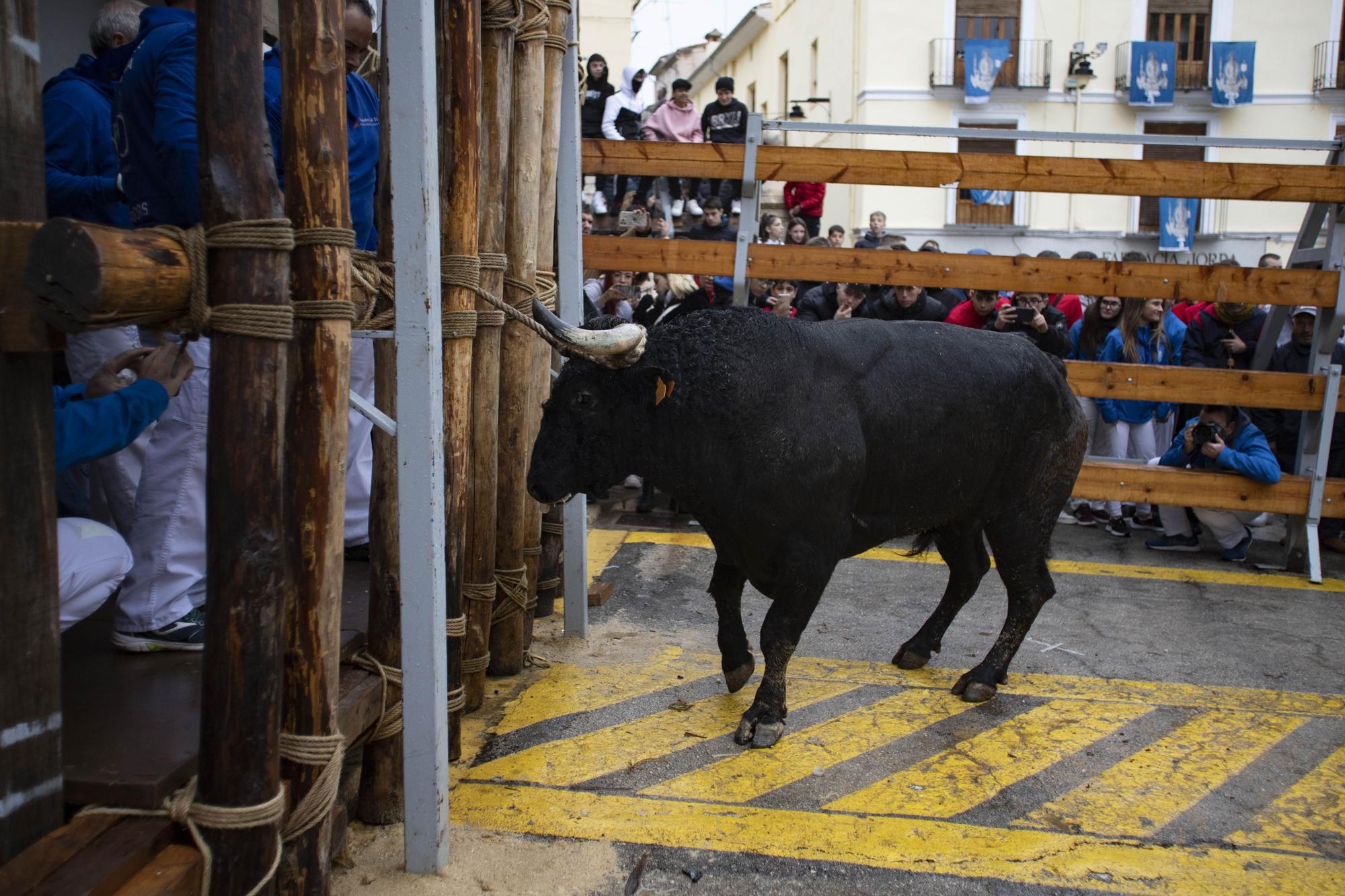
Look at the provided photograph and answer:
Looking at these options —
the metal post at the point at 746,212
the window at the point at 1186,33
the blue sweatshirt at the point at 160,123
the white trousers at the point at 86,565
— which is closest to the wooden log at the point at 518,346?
the blue sweatshirt at the point at 160,123

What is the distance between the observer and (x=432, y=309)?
2.89 metres

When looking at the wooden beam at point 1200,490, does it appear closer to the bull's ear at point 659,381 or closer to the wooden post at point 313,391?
the bull's ear at point 659,381

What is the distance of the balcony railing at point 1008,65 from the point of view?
25.0 m

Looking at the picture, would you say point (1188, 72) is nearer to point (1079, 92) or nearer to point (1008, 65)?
point (1079, 92)

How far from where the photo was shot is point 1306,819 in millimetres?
3607

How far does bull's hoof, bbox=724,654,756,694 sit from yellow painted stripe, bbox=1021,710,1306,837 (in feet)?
4.30

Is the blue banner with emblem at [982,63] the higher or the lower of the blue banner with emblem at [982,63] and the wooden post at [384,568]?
the higher

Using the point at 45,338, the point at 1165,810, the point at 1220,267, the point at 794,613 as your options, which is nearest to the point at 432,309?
the point at 45,338

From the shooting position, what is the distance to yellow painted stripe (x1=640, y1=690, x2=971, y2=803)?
3.67 meters

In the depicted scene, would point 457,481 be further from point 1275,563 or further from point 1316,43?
point 1316,43

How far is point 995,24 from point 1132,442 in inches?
816

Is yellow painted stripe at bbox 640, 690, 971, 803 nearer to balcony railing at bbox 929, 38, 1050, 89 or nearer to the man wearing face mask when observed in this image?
the man wearing face mask

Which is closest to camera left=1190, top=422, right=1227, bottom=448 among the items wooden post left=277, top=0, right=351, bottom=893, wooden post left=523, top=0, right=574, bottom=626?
wooden post left=523, top=0, right=574, bottom=626

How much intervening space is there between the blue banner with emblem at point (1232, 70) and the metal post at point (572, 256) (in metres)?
25.1
